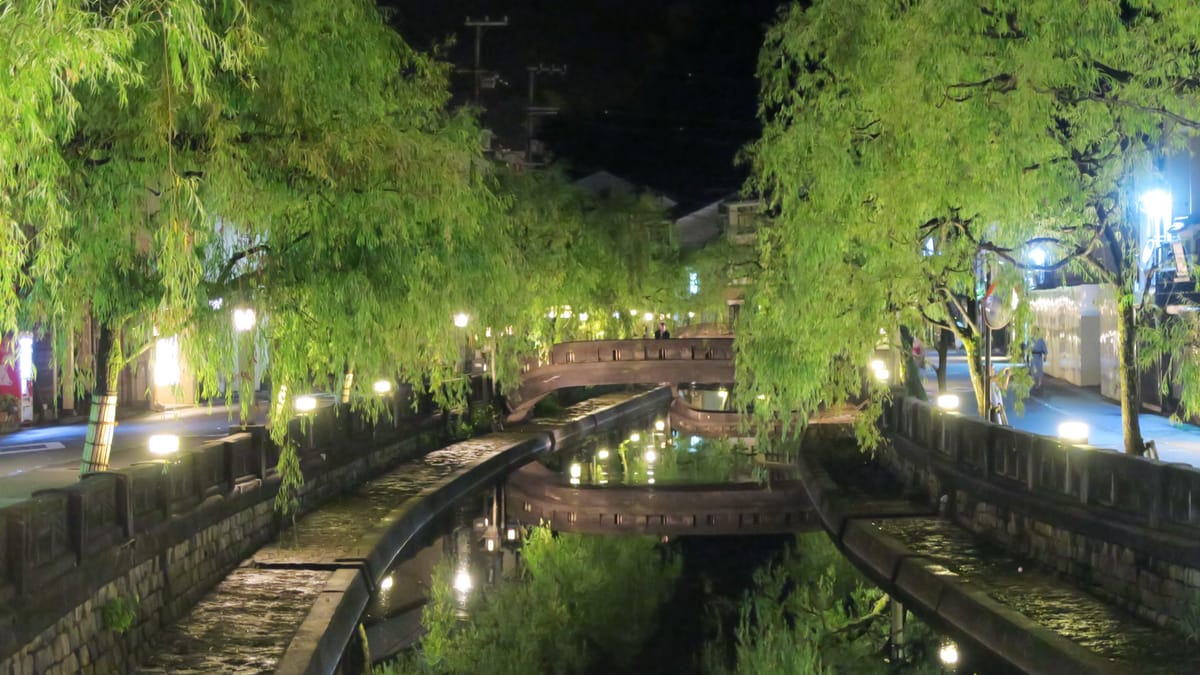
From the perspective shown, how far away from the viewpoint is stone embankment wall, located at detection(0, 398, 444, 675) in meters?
9.42

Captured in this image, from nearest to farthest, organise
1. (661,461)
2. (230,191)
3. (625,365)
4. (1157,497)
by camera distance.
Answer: (230,191), (1157,497), (661,461), (625,365)

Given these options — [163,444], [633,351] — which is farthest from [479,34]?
[163,444]

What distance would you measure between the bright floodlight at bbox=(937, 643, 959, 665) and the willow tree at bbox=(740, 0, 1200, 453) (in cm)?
346

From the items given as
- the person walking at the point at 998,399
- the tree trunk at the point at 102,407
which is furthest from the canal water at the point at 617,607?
the person walking at the point at 998,399

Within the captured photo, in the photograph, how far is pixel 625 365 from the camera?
41.3 m

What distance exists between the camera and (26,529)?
9453mm

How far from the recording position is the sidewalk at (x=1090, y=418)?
21234 millimetres

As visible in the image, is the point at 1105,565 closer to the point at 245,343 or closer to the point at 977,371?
the point at 977,371

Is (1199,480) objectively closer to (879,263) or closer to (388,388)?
(879,263)

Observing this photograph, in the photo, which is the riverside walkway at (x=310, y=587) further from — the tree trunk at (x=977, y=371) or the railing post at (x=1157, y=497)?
Result: the tree trunk at (x=977, y=371)

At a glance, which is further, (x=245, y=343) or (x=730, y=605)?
(x=730, y=605)

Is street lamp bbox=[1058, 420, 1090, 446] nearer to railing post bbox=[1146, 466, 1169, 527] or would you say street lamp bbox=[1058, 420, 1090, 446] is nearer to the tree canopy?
A: railing post bbox=[1146, 466, 1169, 527]

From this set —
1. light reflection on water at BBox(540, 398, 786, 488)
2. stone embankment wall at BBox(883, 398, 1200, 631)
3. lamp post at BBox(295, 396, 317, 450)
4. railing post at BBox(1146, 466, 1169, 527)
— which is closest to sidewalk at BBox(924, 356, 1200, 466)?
stone embankment wall at BBox(883, 398, 1200, 631)

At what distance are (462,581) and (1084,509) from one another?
10354 mm
